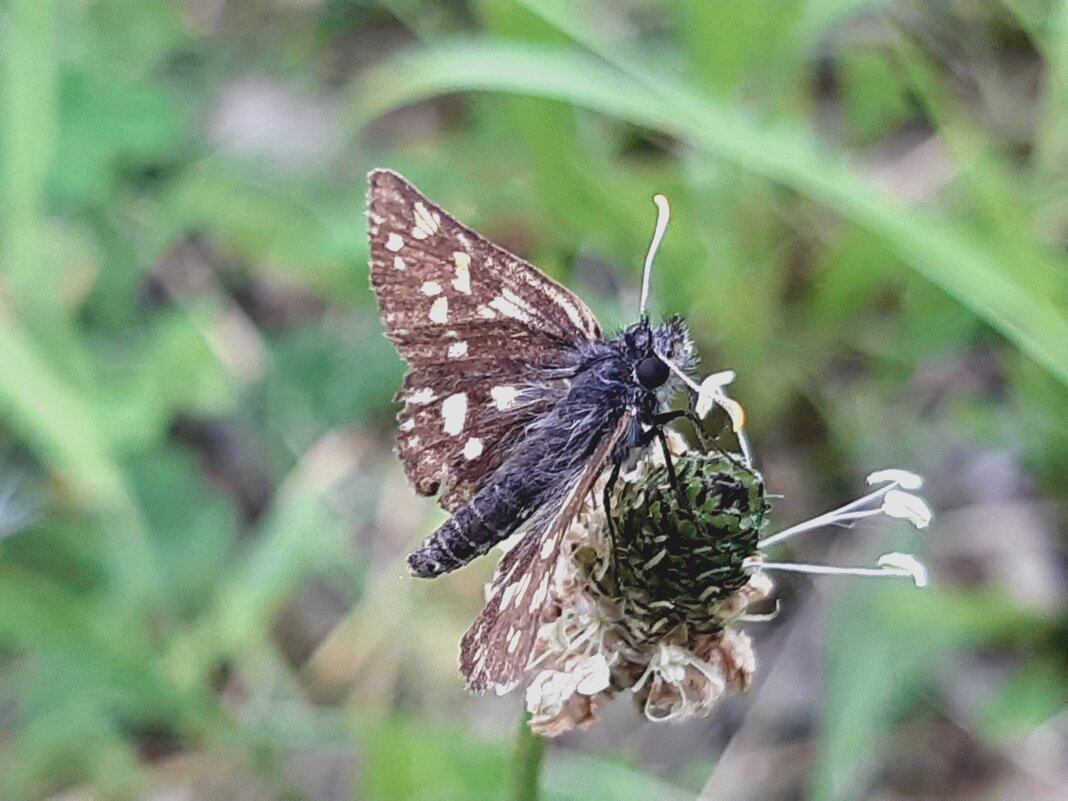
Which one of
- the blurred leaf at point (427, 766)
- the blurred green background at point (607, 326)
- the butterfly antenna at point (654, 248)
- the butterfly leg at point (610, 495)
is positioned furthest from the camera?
the blurred green background at point (607, 326)

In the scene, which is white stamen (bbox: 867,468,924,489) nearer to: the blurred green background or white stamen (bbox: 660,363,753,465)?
white stamen (bbox: 660,363,753,465)

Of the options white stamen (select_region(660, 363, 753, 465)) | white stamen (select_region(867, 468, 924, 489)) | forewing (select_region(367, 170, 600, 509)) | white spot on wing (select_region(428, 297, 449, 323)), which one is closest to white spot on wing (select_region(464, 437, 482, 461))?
forewing (select_region(367, 170, 600, 509))

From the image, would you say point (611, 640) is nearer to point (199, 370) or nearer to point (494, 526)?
point (494, 526)

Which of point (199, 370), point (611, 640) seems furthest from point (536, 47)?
point (611, 640)

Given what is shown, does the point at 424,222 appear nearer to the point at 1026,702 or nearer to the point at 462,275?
the point at 462,275

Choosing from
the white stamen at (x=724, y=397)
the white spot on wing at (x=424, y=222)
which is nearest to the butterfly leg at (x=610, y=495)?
the white stamen at (x=724, y=397)

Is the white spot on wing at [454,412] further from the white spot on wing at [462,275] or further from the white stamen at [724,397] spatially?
the white stamen at [724,397]
